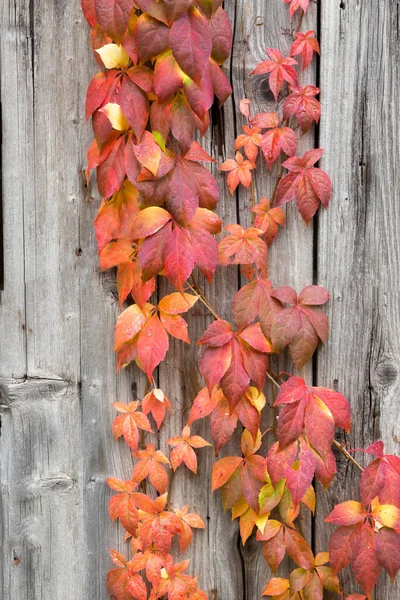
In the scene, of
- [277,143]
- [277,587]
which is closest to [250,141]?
[277,143]

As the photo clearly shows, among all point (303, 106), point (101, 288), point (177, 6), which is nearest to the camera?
point (177, 6)

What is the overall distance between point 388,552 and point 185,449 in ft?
1.85

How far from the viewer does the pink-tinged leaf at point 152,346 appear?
55.1 inches

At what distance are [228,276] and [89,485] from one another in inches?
28.4

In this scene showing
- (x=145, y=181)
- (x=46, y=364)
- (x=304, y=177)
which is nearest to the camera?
(x=145, y=181)

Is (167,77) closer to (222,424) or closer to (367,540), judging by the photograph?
(222,424)

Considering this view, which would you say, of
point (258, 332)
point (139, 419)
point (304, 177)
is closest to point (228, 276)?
point (258, 332)

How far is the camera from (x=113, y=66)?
4.43 feet

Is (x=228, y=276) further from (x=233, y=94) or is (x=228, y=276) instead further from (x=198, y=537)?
(x=198, y=537)

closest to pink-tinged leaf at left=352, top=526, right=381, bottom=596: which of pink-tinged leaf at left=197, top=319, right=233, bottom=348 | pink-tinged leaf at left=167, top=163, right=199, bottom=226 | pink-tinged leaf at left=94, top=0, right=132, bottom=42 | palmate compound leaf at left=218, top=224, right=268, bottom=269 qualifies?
pink-tinged leaf at left=197, top=319, right=233, bottom=348

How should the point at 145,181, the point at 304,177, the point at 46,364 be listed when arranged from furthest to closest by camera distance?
the point at 46,364 → the point at 304,177 → the point at 145,181

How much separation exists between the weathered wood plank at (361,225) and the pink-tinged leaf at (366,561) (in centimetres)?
17

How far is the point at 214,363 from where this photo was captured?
1.34 m

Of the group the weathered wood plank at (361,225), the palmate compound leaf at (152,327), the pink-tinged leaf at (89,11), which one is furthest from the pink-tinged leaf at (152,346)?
the pink-tinged leaf at (89,11)
